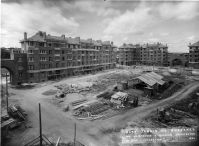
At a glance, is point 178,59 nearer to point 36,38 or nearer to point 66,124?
point 36,38

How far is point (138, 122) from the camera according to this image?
18234mm

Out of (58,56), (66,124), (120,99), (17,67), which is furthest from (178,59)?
(66,124)

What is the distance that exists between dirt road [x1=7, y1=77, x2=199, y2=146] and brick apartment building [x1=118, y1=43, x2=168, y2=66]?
64483mm

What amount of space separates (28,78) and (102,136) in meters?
31.5

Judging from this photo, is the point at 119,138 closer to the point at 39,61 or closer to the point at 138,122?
the point at 138,122

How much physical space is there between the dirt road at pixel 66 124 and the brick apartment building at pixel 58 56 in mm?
15528

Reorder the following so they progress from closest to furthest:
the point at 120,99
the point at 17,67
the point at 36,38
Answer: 1. the point at 120,99
2. the point at 17,67
3. the point at 36,38

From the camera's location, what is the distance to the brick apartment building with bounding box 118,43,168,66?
85.4 metres

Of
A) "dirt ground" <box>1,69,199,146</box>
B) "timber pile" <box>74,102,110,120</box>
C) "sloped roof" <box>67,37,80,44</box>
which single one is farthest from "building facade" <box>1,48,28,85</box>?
"timber pile" <box>74,102,110,120</box>

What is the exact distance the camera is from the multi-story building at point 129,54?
90750 millimetres

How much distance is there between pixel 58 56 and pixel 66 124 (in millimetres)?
32467

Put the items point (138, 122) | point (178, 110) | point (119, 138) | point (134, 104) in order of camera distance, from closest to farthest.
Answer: point (119, 138) → point (138, 122) → point (178, 110) → point (134, 104)

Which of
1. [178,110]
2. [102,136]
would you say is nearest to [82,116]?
[102,136]

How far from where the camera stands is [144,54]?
9062cm
